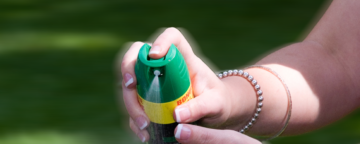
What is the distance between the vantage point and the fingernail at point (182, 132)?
1482mm

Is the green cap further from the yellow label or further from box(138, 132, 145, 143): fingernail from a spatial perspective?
box(138, 132, 145, 143): fingernail

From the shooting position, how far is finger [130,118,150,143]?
1567 millimetres

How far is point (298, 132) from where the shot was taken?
207cm

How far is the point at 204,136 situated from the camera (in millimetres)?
1532

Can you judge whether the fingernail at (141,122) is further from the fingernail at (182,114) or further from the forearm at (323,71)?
the forearm at (323,71)

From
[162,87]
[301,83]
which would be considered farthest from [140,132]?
[301,83]

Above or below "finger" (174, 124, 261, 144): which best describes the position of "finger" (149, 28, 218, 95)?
above

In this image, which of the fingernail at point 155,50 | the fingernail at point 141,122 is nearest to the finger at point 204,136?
the fingernail at point 141,122

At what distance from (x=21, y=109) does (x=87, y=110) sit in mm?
431

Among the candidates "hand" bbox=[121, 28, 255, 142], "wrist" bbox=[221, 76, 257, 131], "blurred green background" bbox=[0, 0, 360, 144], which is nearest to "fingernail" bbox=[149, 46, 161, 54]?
"hand" bbox=[121, 28, 255, 142]

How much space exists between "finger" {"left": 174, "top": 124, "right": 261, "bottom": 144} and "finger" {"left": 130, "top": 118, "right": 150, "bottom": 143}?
0.39ft

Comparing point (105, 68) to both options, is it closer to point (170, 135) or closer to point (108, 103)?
point (108, 103)

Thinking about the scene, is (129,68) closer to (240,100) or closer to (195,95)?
(195,95)

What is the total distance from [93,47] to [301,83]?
101 inches
